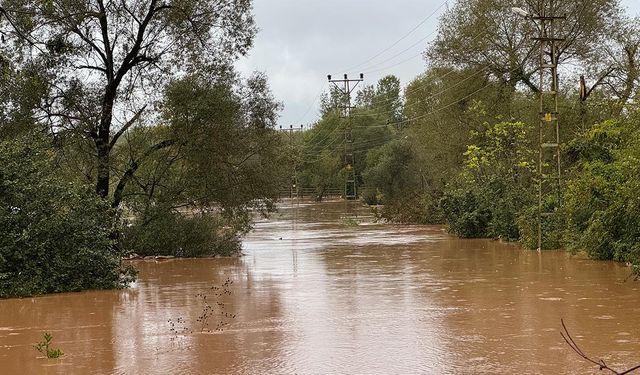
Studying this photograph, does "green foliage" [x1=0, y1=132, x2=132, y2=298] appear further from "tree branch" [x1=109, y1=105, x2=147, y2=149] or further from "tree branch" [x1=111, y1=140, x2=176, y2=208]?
"tree branch" [x1=111, y1=140, x2=176, y2=208]

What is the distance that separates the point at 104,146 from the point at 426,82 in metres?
36.1

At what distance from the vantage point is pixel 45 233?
54.9 feet

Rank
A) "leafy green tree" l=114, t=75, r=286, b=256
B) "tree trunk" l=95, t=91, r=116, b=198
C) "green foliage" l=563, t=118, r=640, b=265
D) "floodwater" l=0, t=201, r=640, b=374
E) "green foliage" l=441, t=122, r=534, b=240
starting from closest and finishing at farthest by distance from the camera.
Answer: "floodwater" l=0, t=201, r=640, b=374 < "green foliage" l=563, t=118, r=640, b=265 < "tree trunk" l=95, t=91, r=116, b=198 < "leafy green tree" l=114, t=75, r=286, b=256 < "green foliage" l=441, t=122, r=534, b=240

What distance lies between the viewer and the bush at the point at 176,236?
28.3 metres

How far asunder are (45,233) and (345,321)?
8228 millimetres

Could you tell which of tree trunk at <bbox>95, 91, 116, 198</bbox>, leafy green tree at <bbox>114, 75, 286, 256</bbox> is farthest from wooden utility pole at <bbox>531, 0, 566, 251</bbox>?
tree trunk at <bbox>95, 91, 116, 198</bbox>

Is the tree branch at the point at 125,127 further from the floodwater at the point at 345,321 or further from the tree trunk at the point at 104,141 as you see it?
the floodwater at the point at 345,321

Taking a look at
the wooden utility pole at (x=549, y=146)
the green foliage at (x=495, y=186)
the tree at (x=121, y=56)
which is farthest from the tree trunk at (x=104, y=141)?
the green foliage at (x=495, y=186)

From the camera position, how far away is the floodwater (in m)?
9.23

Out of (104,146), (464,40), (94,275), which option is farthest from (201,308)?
(464,40)

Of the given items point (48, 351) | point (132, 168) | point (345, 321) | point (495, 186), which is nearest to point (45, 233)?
point (48, 351)

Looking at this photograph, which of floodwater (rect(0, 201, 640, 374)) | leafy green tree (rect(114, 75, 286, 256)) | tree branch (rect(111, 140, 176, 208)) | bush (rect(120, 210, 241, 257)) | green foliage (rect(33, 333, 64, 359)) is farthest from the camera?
bush (rect(120, 210, 241, 257))

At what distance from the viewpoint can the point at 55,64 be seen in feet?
77.4

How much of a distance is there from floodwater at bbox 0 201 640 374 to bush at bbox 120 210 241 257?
18.5 ft
